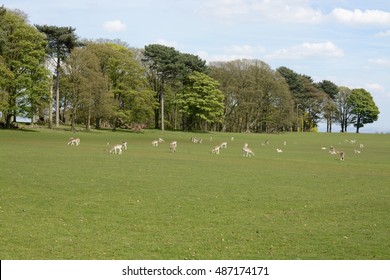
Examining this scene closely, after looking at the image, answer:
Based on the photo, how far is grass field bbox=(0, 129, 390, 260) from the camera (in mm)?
10789

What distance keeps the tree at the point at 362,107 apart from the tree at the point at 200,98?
190ft

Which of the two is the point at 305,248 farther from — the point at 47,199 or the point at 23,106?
the point at 23,106

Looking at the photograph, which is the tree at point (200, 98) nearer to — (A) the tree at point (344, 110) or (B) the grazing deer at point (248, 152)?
(B) the grazing deer at point (248, 152)

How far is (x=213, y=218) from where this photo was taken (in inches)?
559

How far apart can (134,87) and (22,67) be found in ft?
72.6

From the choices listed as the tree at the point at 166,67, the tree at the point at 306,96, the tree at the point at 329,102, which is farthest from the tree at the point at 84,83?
the tree at the point at 329,102

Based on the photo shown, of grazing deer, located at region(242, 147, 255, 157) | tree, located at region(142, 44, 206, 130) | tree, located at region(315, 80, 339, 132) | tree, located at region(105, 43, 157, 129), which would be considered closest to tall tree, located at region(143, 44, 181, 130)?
tree, located at region(142, 44, 206, 130)

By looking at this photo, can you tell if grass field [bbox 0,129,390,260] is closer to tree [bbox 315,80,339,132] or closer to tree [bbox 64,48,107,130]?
tree [bbox 64,48,107,130]

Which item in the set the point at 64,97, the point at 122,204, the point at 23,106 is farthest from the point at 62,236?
the point at 64,97

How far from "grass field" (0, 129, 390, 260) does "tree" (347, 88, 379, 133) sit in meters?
111

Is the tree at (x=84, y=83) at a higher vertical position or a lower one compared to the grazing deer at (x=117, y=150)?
higher

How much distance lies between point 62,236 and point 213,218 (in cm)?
462

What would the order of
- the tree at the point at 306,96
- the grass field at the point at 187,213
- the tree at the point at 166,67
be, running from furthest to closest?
the tree at the point at 306,96, the tree at the point at 166,67, the grass field at the point at 187,213

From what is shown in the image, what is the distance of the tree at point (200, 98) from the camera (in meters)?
85.8
